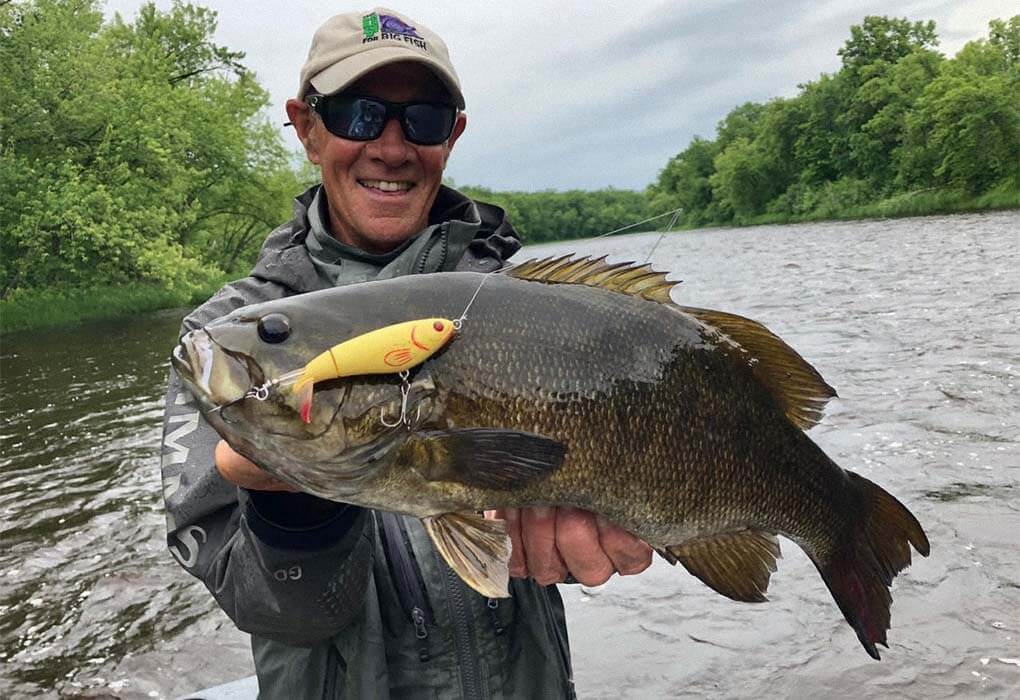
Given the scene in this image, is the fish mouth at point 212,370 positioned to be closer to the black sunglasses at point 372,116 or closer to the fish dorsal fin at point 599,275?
the fish dorsal fin at point 599,275

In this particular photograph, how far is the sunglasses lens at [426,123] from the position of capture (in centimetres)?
275

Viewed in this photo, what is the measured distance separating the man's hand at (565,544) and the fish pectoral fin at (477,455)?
0.23 m

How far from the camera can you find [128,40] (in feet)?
121

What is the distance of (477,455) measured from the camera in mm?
1763

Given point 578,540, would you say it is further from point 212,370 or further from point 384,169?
point 384,169

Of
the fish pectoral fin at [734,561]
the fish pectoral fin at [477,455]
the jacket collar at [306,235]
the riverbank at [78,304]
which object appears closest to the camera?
the fish pectoral fin at [477,455]

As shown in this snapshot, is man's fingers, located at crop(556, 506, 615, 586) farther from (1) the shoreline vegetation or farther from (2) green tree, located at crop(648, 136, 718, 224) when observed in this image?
(2) green tree, located at crop(648, 136, 718, 224)

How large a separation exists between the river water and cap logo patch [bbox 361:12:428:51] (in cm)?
361

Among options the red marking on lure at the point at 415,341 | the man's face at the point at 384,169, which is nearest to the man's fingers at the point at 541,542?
the red marking on lure at the point at 415,341

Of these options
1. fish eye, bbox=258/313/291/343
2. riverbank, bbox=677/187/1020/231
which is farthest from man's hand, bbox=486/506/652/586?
riverbank, bbox=677/187/1020/231

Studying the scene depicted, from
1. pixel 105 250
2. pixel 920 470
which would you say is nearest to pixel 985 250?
pixel 920 470

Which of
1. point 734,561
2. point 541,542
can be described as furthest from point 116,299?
point 734,561

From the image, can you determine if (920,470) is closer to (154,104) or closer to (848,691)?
(848,691)

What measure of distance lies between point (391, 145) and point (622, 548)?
5.25ft
